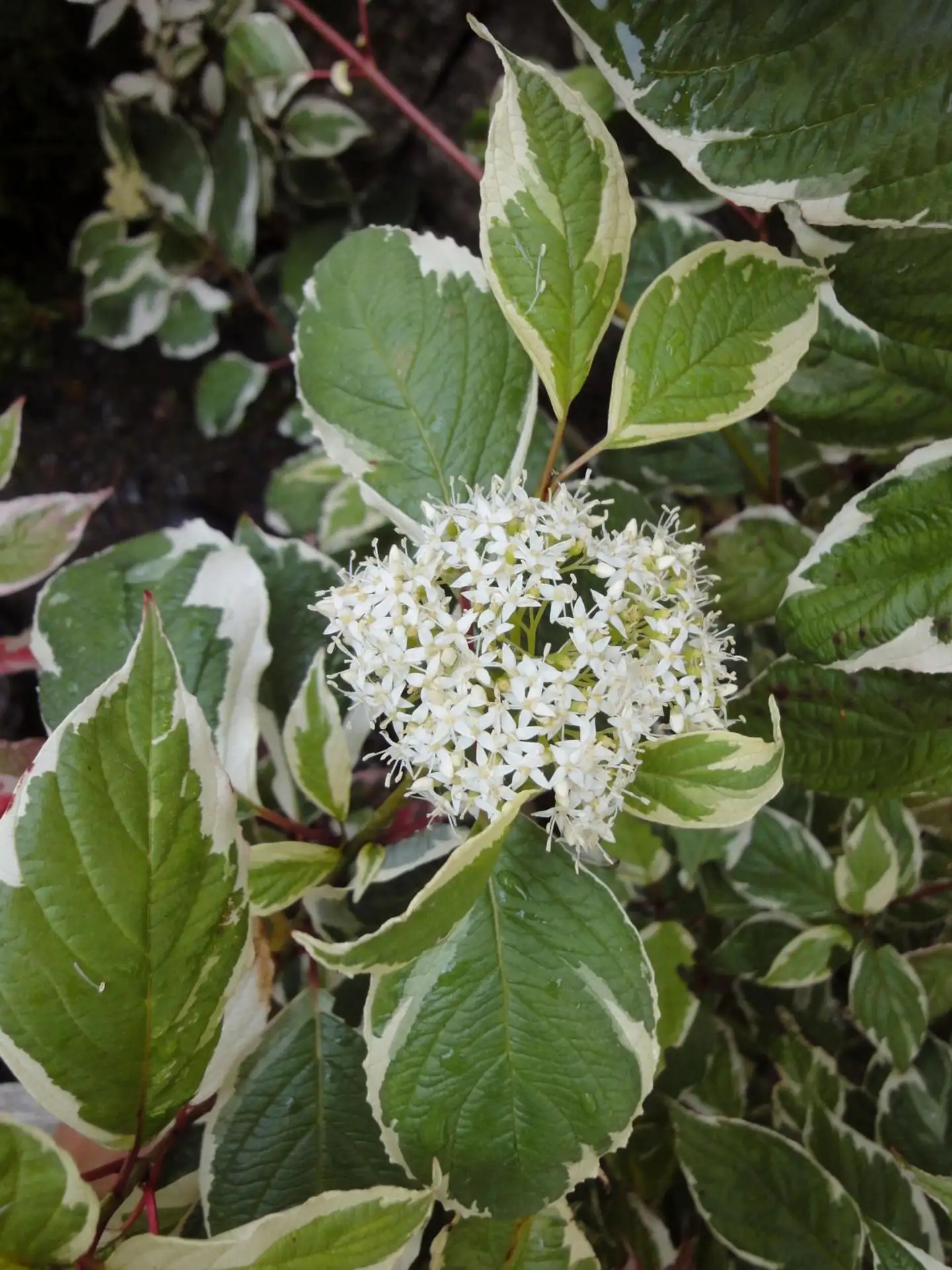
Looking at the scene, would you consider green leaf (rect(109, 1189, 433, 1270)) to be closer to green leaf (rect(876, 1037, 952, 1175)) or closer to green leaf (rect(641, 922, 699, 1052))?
green leaf (rect(641, 922, 699, 1052))

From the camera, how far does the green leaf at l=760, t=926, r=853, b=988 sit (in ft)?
3.17

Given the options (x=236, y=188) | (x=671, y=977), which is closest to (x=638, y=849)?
(x=671, y=977)

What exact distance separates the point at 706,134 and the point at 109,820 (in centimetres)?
55

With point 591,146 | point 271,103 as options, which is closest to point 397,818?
point 591,146

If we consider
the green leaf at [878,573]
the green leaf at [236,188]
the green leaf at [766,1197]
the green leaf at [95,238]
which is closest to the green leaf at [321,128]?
the green leaf at [236,188]

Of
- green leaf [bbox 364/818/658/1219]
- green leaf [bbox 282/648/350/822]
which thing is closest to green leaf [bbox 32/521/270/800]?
green leaf [bbox 282/648/350/822]

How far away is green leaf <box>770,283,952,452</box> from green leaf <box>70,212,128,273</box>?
3.51ft

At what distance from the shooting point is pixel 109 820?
1.74ft

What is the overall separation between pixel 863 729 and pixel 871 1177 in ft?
1.67

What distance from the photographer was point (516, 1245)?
76 cm

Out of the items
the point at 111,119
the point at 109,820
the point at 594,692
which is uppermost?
the point at 111,119

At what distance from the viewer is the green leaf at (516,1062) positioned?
64cm

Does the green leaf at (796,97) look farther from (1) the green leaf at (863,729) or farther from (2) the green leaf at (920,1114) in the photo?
(2) the green leaf at (920,1114)

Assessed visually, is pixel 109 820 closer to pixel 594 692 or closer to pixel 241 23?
pixel 594 692
